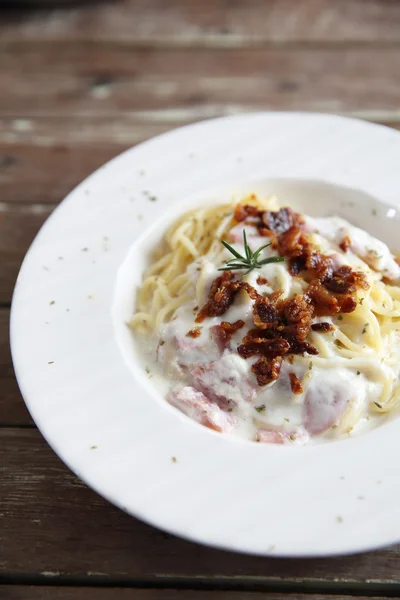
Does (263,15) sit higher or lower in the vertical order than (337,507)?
higher

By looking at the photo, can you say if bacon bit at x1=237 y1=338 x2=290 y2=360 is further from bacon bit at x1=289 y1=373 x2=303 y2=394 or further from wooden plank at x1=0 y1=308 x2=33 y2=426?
wooden plank at x1=0 y1=308 x2=33 y2=426

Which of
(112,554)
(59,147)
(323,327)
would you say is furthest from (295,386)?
(59,147)

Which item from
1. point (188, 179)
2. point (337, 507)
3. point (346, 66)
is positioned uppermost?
point (346, 66)

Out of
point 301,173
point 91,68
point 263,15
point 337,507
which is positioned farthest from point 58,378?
point 263,15

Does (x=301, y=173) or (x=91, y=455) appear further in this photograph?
(x=301, y=173)

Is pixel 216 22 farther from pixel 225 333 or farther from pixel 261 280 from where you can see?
pixel 225 333

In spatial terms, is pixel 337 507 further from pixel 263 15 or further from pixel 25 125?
pixel 263 15

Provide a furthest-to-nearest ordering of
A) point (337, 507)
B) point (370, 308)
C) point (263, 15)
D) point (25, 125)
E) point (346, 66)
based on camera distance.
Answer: point (263, 15)
point (346, 66)
point (25, 125)
point (370, 308)
point (337, 507)
